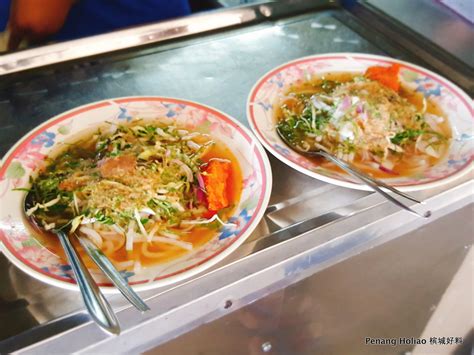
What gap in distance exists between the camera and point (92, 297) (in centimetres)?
71

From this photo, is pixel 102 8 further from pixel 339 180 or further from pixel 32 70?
pixel 339 180

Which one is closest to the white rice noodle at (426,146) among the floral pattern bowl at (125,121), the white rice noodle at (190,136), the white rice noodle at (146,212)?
the floral pattern bowl at (125,121)

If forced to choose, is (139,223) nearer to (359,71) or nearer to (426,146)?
(426,146)

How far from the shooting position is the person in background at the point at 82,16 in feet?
5.58

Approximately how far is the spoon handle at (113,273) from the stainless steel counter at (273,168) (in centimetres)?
6

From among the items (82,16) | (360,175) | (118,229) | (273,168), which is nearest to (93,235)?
(118,229)

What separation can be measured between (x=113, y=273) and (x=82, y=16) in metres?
1.40

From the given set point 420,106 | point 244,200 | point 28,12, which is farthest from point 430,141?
point 28,12

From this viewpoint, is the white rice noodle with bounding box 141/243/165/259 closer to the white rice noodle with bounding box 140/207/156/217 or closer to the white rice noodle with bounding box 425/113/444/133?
the white rice noodle with bounding box 140/207/156/217

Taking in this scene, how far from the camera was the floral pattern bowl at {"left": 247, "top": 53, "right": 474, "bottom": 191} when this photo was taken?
38.5 inches

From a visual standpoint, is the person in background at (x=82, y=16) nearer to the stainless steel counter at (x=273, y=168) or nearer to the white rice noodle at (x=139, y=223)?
the stainless steel counter at (x=273, y=168)

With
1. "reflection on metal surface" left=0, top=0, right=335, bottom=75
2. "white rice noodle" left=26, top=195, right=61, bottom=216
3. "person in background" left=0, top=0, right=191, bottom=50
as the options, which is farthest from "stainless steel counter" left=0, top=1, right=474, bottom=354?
"person in background" left=0, top=0, right=191, bottom=50

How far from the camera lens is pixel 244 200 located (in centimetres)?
93

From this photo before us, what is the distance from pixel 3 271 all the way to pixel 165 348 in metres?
0.33
